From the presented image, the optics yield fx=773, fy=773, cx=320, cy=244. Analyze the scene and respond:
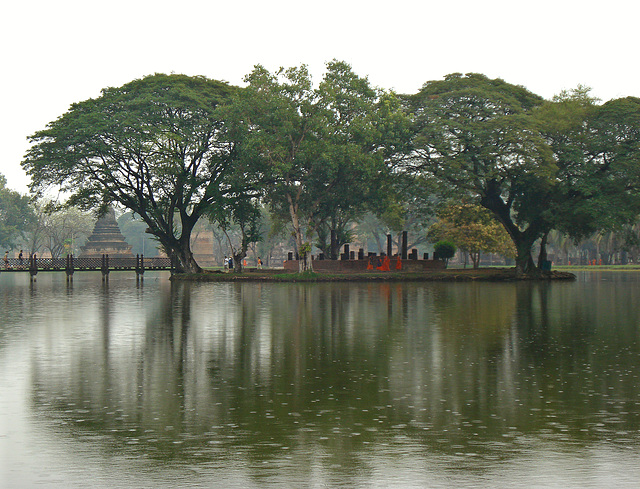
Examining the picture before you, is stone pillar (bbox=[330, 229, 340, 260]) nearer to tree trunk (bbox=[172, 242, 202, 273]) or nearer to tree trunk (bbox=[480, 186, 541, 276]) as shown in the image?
tree trunk (bbox=[172, 242, 202, 273])

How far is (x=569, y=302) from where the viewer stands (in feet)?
104

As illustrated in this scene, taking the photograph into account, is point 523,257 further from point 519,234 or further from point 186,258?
point 186,258

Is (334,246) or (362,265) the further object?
(334,246)

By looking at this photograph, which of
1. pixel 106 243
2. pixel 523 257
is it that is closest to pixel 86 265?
pixel 523 257

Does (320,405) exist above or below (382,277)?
below

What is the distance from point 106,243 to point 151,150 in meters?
62.7

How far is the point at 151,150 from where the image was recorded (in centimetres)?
5659

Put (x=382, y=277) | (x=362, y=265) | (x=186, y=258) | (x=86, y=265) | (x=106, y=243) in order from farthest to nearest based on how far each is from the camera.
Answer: (x=106, y=243) → (x=86, y=265) → (x=362, y=265) → (x=186, y=258) → (x=382, y=277)

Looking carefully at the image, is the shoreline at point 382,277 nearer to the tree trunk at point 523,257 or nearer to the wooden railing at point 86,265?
the tree trunk at point 523,257

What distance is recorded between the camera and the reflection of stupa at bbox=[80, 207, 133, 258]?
376 ft

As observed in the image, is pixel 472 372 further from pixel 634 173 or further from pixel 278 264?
pixel 278 264

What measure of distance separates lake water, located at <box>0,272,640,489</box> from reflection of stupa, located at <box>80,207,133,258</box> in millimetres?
95190

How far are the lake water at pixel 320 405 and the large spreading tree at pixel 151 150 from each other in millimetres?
35564

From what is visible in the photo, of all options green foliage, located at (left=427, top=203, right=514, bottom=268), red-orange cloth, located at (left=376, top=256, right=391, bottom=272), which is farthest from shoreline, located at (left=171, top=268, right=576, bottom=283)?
green foliage, located at (left=427, top=203, right=514, bottom=268)
